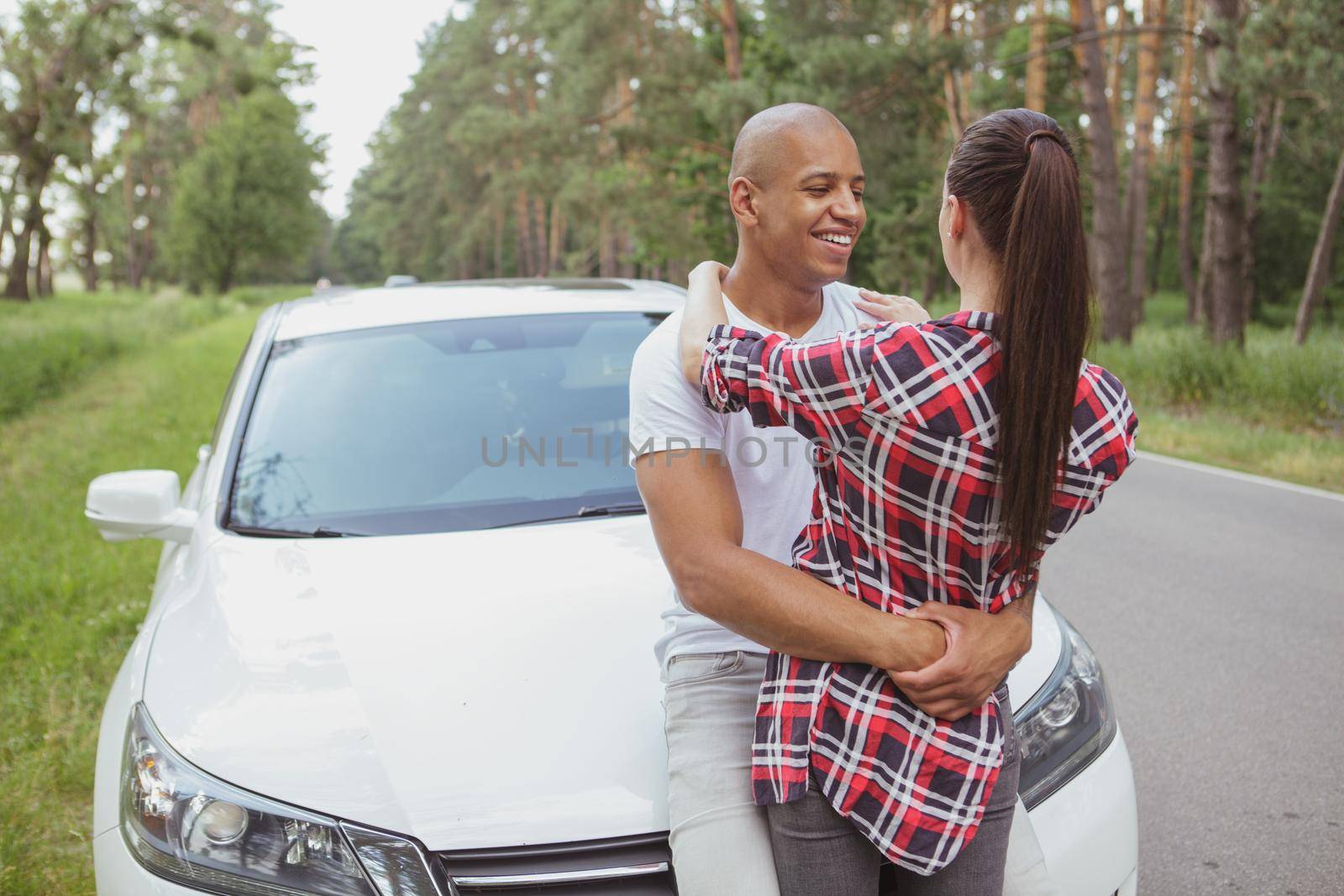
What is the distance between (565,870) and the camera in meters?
1.86

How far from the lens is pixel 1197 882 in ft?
10.4

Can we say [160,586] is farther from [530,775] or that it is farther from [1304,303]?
[1304,303]

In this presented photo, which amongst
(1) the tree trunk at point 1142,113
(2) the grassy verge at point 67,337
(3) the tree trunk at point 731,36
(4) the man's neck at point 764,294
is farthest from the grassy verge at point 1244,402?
(3) the tree trunk at point 731,36

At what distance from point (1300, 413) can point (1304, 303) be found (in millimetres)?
6643

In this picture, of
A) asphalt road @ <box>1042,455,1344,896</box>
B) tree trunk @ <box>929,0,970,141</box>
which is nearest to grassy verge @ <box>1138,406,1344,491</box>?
asphalt road @ <box>1042,455,1344,896</box>

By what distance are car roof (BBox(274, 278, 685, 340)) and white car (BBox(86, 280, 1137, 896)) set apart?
7cm

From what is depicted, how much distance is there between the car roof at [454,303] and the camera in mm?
3668

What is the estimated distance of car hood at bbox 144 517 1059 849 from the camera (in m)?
1.94

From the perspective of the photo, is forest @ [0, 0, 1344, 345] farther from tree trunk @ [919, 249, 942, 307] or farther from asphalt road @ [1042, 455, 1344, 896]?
asphalt road @ [1042, 455, 1344, 896]

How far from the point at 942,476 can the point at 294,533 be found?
190 cm

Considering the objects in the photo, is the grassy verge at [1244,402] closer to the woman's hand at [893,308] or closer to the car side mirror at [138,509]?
the woman's hand at [893,308]

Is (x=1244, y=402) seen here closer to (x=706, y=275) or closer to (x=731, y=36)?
(x=706, y=275)

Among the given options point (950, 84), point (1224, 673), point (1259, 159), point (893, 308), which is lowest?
point (1224, 673)

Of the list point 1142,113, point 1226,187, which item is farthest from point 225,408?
point 1142,113
